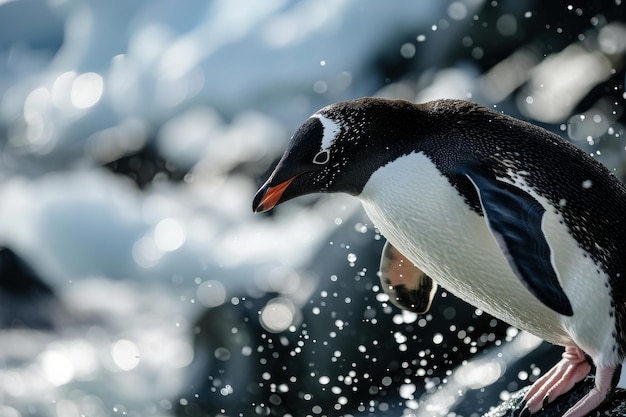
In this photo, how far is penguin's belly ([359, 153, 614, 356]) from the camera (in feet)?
5.19

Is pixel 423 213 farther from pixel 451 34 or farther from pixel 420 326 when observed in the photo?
pixel 451 34

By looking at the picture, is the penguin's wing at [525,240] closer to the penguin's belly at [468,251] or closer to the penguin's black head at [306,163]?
the penguin's belly at [468,251]

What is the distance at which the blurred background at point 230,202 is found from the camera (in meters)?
3.97

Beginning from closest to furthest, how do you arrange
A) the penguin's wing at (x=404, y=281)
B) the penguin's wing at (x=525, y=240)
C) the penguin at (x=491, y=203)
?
the penguin's wing at (x=525, y=240)
the penguin at (x=491, y=203)
the penguin's wing at (x=404, y=281)

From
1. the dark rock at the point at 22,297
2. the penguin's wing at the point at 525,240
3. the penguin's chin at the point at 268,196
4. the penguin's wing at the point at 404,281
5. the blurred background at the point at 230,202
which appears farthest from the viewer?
the dark rock at the point at 22,297

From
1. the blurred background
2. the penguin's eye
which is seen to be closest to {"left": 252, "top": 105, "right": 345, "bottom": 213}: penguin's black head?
the penguin's eye

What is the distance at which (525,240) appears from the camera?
146 centimetres

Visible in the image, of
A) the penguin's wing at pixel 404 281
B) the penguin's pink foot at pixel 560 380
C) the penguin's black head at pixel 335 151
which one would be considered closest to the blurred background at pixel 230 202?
the penguin's wing at pixel 404 281

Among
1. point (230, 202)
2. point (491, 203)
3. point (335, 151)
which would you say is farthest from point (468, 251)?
point (230, 202)

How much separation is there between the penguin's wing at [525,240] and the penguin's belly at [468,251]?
0.09 m

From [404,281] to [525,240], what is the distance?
1.93 feet

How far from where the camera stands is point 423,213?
5.35ft

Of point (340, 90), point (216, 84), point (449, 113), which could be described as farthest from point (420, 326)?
point (216, 84)

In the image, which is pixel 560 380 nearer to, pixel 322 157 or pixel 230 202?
pixel 322 157
